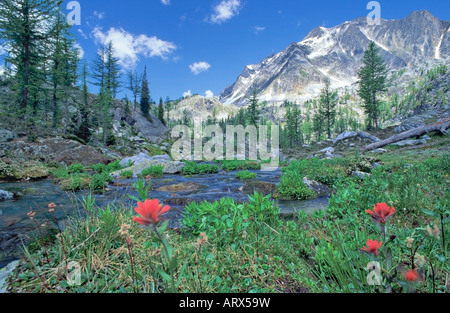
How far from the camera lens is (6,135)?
58.0 ft

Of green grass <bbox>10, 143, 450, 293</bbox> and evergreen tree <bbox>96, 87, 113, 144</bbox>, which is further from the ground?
evergreen tree <bbox>96, 87, 113, 144</bbox>

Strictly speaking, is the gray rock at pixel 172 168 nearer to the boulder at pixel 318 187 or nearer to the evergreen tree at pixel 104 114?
the boulder at pixel 318 187

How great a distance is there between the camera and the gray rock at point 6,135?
56.6ft

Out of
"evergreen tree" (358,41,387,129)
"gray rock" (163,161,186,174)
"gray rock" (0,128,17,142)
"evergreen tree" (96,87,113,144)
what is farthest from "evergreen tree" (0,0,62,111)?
"evergreen tree" (358,41,387,129)

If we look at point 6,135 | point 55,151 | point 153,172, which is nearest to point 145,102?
point 55,151

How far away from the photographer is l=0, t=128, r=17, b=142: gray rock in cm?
1725

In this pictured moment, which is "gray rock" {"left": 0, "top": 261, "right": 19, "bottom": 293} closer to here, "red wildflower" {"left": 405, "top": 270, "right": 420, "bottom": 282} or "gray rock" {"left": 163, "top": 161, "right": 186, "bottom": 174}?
"red wildflower" {"left": 405, "top": 270, "right": 420, "bottom": 282}

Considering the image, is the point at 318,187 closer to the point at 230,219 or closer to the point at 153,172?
the point at 230,219

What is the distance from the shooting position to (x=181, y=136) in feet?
259

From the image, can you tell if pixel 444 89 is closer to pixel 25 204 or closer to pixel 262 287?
pixel 262 287

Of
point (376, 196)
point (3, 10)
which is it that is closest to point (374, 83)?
point (376, 196)

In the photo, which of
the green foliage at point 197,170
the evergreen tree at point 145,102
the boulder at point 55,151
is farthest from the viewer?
the evergreen tree at point 145,102

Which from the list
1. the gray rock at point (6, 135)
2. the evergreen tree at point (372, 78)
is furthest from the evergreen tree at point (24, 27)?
the evergreen tree at point (372, 78)

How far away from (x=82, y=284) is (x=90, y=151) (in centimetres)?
2454
